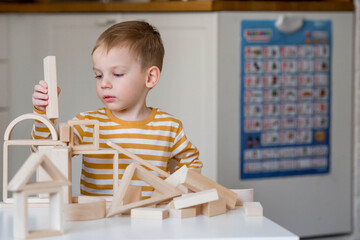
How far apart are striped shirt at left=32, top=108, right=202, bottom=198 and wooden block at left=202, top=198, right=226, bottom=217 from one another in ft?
0.94

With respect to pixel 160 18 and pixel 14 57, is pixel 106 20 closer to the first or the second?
pixel 160 18

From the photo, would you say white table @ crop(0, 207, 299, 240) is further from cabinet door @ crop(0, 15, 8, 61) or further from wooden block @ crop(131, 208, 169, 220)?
cabinet door @ crop(0, 15, 8, 61)

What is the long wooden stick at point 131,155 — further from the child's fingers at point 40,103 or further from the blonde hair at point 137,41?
the blonde hair at point 137,41

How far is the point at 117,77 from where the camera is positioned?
1.25 meters

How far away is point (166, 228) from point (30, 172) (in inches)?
8.5

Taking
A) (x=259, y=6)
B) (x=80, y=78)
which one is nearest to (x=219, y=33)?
(x=259, y=6)

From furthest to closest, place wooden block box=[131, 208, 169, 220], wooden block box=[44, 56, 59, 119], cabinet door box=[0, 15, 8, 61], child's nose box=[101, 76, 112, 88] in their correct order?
cabinet door box=[0, 15, 8, 61]
child's nose box=[101, 76, 112, 88]
wooden block box=[44, 56, 59, 119]
wooden block box=[131, 208, 169, 220]

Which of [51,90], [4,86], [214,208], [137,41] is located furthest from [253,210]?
[4,86]

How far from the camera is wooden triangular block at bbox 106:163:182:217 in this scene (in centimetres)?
93

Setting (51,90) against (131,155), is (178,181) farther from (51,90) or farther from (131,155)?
(51,90)

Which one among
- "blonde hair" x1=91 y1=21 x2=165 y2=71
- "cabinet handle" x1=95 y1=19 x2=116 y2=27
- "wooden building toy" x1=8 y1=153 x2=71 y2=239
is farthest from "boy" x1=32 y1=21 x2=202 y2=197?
"cabinet handle" x1=95 y1=19 x2=116 y2=27

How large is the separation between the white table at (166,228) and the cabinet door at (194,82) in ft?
5.20

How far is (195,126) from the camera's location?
100 inches

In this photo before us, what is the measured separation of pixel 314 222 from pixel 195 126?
2.54ft
